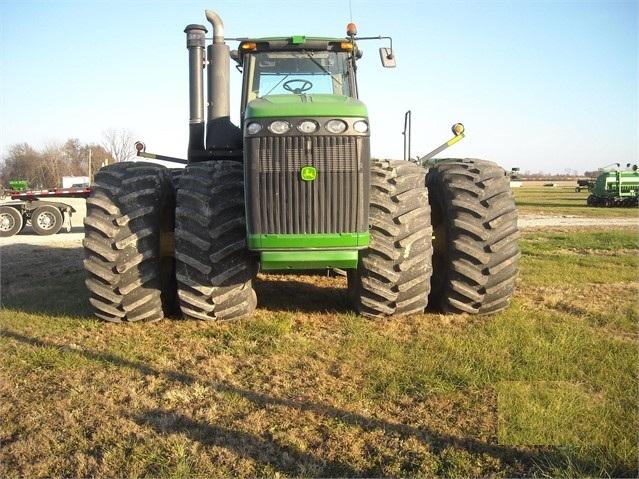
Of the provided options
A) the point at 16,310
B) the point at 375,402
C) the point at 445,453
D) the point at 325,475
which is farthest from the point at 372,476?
the point at 16,310

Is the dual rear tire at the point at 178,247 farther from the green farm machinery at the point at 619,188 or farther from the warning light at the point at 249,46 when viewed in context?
the green farm machinery at the point at 619,188

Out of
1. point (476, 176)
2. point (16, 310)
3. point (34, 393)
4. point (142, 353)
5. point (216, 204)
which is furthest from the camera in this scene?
point (16, 310)

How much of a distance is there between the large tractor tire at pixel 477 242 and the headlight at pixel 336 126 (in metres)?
1.41

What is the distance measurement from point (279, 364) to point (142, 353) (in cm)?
113

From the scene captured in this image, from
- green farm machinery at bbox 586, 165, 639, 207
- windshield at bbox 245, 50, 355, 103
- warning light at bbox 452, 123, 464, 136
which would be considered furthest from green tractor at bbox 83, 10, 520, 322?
green farm machinery at bbox 586, 165, 639, 207

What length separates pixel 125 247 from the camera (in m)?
5.09

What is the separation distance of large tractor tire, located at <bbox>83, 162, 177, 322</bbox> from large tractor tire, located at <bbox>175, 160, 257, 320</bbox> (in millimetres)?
378

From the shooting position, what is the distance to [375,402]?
11.4 ft

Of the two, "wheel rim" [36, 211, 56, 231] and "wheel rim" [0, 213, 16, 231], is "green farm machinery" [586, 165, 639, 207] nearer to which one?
"wheel rim" [36, 211, 56, 231]

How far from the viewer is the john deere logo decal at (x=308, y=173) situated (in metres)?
4.58

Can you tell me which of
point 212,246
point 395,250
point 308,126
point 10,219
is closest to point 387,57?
point 308,126

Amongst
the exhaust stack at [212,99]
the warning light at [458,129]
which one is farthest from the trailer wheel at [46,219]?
the warning light at [458,129]

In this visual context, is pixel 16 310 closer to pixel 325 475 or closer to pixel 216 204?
pixel 216 204

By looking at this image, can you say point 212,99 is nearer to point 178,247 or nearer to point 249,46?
point 249,46
